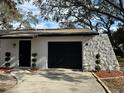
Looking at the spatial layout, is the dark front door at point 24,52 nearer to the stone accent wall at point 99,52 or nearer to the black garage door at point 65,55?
the black garage door at point 65,55

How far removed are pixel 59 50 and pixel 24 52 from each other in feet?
9.80

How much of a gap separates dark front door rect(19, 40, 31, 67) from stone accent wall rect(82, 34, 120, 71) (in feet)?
15.3

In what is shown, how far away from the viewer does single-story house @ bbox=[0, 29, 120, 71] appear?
922 inches

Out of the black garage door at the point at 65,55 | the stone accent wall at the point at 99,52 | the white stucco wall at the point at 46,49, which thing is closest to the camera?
the stone accent wall at the point at 99,52

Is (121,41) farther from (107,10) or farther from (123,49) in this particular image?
(107,10)

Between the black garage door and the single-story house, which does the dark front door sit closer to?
the single-story house

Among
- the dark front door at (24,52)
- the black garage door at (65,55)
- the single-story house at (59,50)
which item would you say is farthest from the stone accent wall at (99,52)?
the dark front door at (24,52)

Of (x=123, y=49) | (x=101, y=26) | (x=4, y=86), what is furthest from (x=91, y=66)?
(x=101, y=26)

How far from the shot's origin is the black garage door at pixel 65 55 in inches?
946

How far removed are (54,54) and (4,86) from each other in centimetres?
1042

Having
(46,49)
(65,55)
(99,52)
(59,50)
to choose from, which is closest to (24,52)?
(46,49)

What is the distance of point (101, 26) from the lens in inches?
1906

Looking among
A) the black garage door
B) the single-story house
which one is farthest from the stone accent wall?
the black garage door

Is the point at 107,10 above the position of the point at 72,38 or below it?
above
